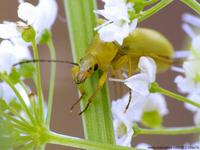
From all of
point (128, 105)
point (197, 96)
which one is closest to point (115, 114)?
point (128, 105)

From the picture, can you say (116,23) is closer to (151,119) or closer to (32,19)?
(32,19)

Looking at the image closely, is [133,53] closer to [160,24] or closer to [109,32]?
[109,32]

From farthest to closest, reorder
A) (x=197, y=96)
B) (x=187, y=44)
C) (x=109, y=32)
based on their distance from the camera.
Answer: (x=187, y=44)
(x=197, y=96)
(x=109, y=32)

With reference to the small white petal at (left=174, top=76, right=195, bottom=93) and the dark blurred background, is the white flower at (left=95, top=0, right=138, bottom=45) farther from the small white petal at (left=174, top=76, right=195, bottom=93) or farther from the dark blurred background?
the dark blurred background

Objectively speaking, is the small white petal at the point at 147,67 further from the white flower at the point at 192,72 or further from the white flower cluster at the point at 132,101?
the white flower at the point at 192,72

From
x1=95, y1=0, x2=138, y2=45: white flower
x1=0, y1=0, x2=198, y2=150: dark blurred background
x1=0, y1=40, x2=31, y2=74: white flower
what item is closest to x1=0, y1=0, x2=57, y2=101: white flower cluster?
Answer: x1=0, y1=40, x2=31, y2=74: white flower

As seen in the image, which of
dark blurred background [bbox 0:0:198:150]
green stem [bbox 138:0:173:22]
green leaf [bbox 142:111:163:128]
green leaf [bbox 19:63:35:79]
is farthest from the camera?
dark blurred background [bbox 0:0:198:150]

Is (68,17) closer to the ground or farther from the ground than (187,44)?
farther from the ground
